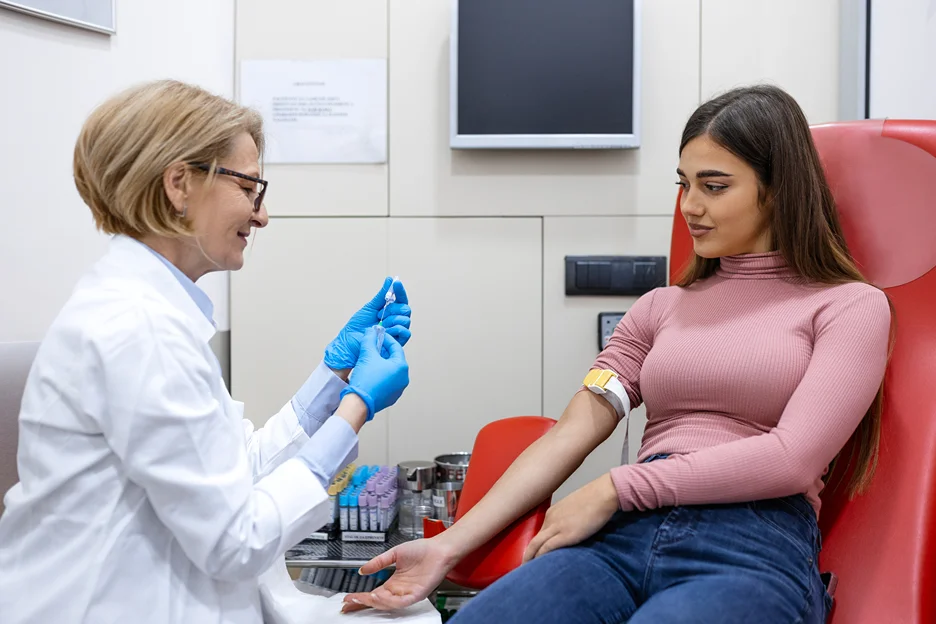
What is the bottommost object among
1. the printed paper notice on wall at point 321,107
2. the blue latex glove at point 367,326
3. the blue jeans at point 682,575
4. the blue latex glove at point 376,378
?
the blue jeans at point 682,575

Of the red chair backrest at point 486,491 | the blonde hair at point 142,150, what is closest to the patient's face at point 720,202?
the red chair backrest at point 486,491

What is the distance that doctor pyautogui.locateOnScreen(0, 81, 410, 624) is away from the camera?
3.00 ft

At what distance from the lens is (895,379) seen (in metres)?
1.33

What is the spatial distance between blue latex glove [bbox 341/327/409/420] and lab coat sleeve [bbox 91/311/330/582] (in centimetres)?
27

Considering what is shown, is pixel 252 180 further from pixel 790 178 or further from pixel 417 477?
pixel 417 477

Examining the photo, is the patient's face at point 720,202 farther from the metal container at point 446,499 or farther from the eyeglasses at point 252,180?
the metal container at point 446,499

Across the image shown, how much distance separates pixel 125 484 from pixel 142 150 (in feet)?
1.49

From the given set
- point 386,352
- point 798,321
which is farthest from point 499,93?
point 798,321

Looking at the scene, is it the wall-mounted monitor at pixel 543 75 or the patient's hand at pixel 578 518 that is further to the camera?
the wall-mounted monitor at pixel 543 75

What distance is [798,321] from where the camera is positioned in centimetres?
128

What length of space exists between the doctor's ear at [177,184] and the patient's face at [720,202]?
2.92 ft

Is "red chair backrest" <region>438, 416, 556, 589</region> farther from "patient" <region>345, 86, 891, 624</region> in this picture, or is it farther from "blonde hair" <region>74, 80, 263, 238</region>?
"blonde hair" <region>74, 80, 263, 238</region>

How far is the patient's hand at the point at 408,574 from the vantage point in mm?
1313

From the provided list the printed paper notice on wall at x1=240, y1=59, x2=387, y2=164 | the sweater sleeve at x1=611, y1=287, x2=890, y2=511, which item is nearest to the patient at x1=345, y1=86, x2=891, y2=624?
the sweater sleeve at x1=611, y1=287, x2=890, y2=511
